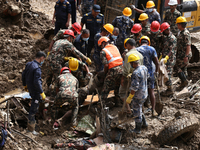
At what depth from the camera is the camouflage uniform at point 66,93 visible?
5695 mm

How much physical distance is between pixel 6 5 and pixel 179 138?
7.38 metres

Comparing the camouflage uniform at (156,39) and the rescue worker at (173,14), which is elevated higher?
the rescue worker at (173,14)

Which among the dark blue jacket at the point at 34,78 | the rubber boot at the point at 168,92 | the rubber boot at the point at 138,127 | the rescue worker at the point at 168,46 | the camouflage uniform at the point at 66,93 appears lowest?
the rubber boot at the point at 138,127

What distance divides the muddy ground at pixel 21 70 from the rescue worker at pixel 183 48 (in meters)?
0.94

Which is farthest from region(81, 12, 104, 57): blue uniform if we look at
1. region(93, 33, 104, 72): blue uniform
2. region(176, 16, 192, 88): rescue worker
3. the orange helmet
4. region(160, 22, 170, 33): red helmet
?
region(176, 16, 192, 88): rescue worker

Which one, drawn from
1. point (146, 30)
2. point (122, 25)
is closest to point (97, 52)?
point (122, 25)

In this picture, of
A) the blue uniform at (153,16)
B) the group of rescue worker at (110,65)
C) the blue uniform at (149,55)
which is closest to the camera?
the group of rescue worker at (110,65)

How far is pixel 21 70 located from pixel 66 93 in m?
3.35

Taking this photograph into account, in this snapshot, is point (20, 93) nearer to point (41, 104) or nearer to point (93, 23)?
point (41, 104)

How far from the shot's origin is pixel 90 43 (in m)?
8.21

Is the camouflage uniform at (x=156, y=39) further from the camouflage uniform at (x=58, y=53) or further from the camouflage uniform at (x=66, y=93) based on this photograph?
the camouflage uniform at (x=66, y=93)

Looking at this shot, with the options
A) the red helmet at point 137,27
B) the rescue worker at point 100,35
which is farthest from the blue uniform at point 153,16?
the rescue worker at point 100,35

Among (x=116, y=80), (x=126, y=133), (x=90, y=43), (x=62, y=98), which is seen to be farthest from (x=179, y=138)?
(x=90, y=43)

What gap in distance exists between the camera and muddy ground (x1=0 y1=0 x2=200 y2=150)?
17.4 ft
